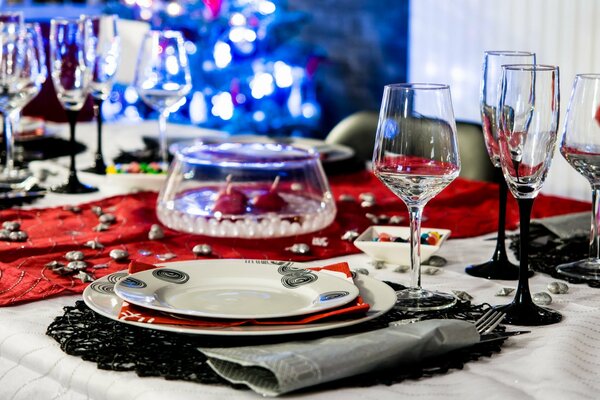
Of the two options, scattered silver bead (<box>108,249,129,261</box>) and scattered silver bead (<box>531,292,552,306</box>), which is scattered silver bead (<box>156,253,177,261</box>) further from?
scattered silver bead (<box>531,292,552,306</box>)

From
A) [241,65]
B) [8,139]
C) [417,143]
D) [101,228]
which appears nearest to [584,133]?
[417,143]

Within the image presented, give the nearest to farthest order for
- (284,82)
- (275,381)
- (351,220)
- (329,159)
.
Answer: (275,381), (351,220), (329,159), (284,82)

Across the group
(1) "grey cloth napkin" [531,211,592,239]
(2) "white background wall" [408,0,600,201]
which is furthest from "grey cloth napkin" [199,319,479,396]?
(2) "white background wall" [408,0,600,201]

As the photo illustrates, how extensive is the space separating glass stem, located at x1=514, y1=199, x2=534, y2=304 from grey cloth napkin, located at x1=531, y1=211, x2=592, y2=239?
368 mm

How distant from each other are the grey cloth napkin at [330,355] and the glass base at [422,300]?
0.13 metres

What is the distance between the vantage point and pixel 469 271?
1.18 meters

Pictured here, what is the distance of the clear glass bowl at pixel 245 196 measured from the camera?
1364mm

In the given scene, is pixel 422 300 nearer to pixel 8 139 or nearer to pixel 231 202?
pixel 231 202

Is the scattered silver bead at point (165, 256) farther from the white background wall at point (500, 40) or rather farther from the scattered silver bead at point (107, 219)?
the white background wall at point (500, 40)

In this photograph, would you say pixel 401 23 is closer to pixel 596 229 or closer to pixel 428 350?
pixel 596 229

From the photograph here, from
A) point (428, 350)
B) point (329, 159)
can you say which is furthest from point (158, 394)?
point (329, 159)

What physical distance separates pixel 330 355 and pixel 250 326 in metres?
0.10

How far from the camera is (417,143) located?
95cm

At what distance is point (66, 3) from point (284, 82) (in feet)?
4.79
